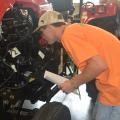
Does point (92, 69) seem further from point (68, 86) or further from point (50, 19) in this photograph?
point (50, 19)

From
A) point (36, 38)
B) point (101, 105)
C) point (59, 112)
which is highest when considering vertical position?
point (36, 38)

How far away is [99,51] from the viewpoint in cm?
222

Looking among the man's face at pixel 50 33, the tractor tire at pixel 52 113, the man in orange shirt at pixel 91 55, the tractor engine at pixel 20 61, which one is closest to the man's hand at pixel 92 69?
the man in orange shirt at pixel 91 55

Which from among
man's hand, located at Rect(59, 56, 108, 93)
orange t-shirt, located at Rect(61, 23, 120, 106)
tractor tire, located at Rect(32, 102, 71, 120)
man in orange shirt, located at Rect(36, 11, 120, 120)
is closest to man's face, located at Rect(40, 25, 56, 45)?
man in orange shirt, located at Rect(36, 11, 120, 120)

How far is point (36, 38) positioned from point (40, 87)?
49 cm

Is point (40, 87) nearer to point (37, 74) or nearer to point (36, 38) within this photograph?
point (37, 74)

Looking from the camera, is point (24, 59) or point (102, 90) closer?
point (102, 90)

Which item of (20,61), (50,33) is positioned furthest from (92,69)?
(20,61)

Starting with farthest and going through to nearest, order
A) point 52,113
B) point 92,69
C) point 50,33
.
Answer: point 52,113, point 50,33, point 92,69

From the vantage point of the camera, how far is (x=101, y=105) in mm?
2451

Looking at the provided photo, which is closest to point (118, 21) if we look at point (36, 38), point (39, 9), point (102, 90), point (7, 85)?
point (39, 9)

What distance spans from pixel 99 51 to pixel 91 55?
96 mm

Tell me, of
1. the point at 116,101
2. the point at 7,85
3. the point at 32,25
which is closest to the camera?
the point at 116,101

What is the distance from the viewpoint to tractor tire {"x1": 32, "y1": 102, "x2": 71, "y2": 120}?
2.72 metres
